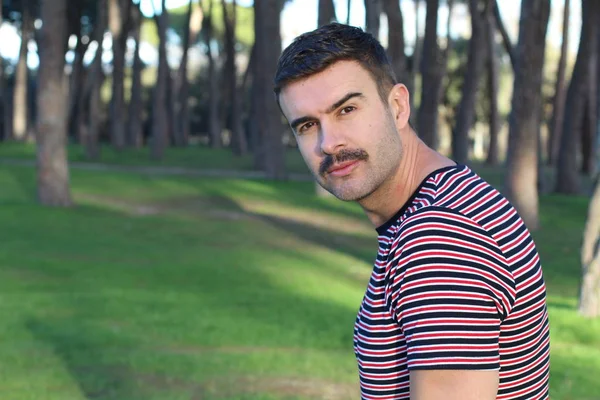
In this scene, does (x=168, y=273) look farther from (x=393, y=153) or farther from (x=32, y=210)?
(x=393, y=153)

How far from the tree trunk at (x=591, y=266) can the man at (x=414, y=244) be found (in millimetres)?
9137

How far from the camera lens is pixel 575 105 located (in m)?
25.0

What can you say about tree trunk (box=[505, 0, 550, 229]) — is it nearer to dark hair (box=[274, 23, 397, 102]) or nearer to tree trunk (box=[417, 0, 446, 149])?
tree trunk (box=[417, 0, 446, 149])

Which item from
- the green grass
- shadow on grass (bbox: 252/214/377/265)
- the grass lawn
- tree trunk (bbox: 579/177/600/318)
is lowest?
the green grass

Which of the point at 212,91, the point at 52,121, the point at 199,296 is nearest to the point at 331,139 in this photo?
the point at 199,296

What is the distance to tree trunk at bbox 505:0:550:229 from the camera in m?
20.2

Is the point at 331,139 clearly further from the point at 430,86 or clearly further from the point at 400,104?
the point at 430,86

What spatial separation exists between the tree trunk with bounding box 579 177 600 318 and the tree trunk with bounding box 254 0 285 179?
14803mm

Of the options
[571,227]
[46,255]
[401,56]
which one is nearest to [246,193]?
[401,56]

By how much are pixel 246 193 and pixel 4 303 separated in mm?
14022

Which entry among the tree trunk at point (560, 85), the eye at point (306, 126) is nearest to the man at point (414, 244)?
the eye at point (306, 126)

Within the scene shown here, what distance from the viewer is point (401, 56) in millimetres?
21562

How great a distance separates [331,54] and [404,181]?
1.12 ft

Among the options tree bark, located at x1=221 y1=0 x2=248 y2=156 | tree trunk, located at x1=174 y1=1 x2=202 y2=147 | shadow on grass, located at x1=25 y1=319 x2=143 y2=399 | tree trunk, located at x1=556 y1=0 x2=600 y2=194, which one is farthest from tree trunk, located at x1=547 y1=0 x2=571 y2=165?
shadow on grass, located at x1=25 y1=319 x2=143 y2=399
